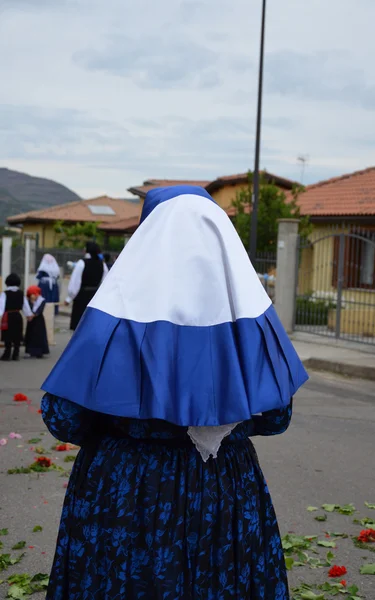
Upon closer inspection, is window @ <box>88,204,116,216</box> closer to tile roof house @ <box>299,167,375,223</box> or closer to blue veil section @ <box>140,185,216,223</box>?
tile roof house @ <box>299,167,375,223</box>

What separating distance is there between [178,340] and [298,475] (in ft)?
14.3

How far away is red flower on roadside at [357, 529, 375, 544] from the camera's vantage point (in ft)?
16.2

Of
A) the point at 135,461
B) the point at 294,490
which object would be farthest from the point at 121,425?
the point at 294,490

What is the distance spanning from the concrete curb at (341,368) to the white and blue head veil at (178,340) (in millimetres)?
10446

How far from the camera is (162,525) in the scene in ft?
8.05

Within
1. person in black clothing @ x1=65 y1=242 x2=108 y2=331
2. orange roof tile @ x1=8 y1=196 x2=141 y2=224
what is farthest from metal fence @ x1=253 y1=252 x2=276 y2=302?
orange roof tile @ x1=8 y1=196 x2=141 y2=224

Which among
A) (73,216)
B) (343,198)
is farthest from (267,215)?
(73,216)

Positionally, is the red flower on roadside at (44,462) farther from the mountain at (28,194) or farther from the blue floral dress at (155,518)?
the mountain at (28,194)

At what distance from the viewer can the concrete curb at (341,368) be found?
12.6 metres

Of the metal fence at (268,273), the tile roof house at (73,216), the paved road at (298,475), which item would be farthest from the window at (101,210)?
the paved road at (298,475)

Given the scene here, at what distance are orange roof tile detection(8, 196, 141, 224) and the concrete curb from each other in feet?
137

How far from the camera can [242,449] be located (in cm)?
265

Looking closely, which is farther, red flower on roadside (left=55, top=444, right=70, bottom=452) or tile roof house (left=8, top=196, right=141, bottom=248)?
tile roof house (left=8, top=196, right=141, bottom=248)

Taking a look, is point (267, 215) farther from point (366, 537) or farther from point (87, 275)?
point (366, 537)
